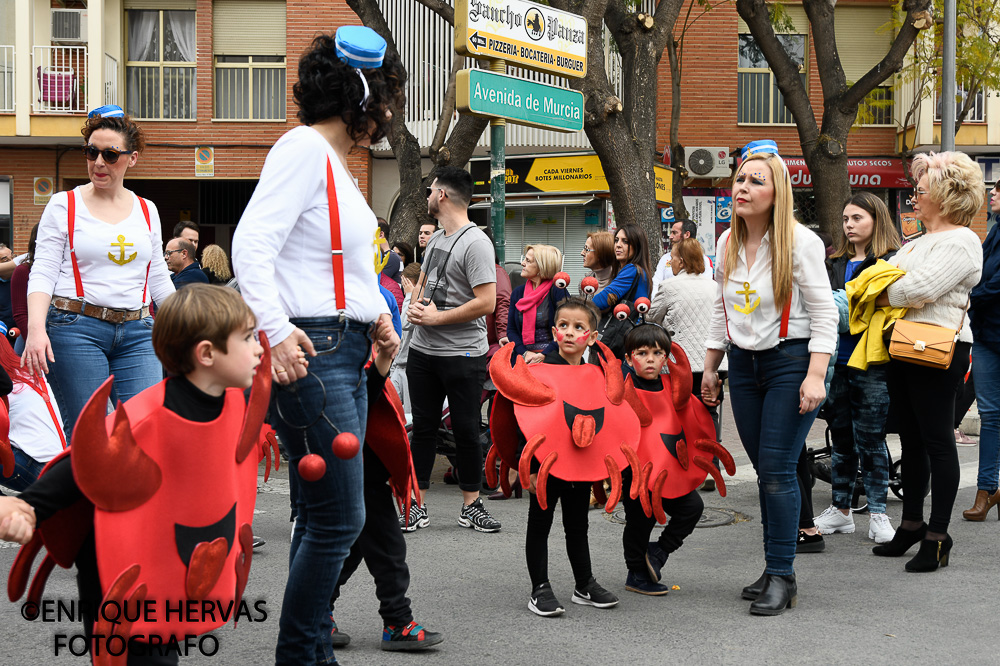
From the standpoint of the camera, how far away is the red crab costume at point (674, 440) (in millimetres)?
4785

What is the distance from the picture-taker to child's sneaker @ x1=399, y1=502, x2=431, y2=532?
6211 millimetres

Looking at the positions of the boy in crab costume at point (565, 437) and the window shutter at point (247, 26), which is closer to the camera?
the boy in crab costume at point (565, 437)

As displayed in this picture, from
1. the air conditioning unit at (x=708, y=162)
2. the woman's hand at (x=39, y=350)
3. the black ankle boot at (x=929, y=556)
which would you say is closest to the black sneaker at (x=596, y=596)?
the black ankle boot at (x=929, y=556)

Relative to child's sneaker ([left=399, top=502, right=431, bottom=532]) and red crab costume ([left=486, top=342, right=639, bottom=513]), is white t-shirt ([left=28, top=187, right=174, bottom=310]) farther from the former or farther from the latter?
child's sneaker ([left=399, top=502, right=431, bottom=532])

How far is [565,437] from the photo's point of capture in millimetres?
4457

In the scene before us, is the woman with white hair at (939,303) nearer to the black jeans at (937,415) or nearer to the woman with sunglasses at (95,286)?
the black jeans at (937,415)

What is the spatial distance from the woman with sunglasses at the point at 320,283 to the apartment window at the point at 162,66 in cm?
1971

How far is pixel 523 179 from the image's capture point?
20891 mm

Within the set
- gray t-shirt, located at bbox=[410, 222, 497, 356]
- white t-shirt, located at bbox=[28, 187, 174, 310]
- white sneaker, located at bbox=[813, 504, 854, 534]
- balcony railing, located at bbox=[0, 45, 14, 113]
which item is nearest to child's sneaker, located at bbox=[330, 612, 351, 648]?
white t-shirt, located at bbox=[28, 187, 174, 310]

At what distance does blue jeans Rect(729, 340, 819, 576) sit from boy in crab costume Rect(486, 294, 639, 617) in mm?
547

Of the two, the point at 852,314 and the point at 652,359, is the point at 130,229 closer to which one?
the point at 652,359

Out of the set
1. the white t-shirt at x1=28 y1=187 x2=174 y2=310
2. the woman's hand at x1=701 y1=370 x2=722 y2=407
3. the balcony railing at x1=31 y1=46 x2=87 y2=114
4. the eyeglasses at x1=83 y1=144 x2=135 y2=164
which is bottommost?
the woman's hand at x1=701 y1=370 x2=722 y2=407

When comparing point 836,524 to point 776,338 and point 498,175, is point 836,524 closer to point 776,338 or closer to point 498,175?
point 776,338

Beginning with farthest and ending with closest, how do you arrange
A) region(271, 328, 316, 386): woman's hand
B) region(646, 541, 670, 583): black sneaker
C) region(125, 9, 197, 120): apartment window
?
region(125, 9, 197, 120): apartment window
region(646, 541, 670, 583): black sneaker
region(271, 328, 316, 386): woman's hand
